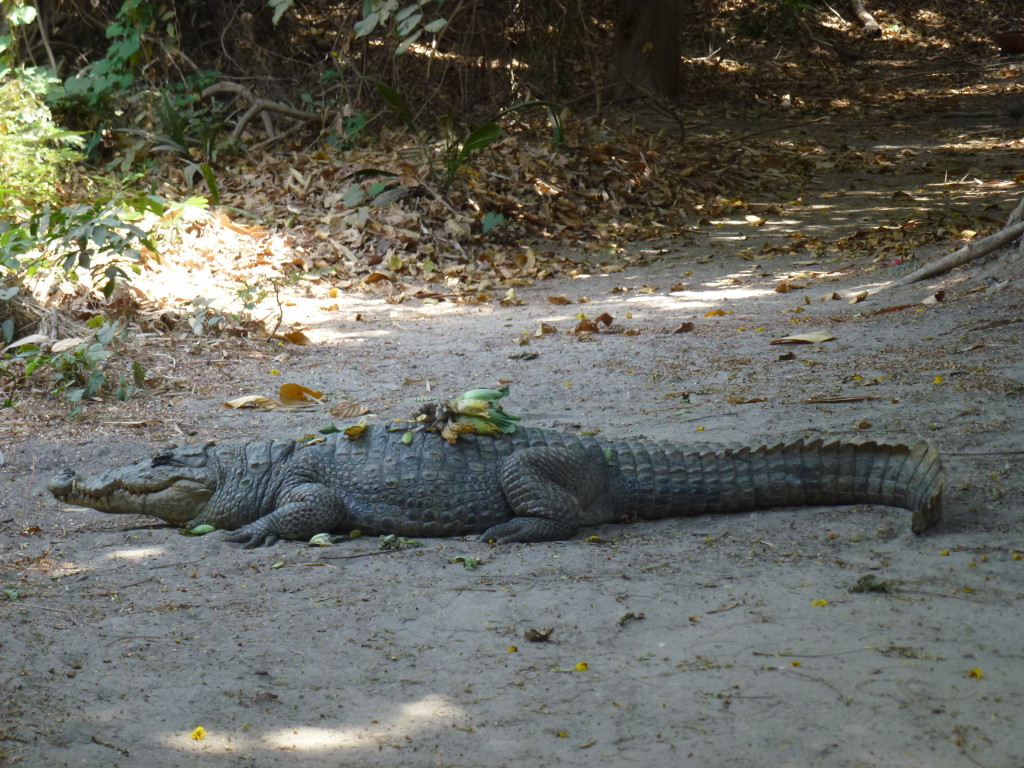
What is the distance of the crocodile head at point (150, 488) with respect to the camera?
4.54 metres

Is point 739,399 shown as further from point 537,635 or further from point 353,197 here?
point 353,197

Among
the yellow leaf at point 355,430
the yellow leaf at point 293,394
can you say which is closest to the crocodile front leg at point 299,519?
the yellow leaf at point 355,430

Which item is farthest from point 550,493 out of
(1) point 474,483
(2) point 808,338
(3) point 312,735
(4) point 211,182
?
(4) point 211,182

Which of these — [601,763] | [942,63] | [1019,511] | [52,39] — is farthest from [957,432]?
[942,63]

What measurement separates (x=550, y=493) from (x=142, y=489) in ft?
6.14

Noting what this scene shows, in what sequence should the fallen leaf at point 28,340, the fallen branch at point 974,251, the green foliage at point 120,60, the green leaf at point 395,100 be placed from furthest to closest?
the green foliage at point 120,60
the green leaf at point 395,100
the fallen branch at point 974,251
the fallen leaf at point 28,340

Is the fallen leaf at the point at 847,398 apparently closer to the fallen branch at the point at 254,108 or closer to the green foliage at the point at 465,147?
the green foliage at the point at 465,147

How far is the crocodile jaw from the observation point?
453cm

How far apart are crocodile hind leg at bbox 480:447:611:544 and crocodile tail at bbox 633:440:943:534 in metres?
0.21

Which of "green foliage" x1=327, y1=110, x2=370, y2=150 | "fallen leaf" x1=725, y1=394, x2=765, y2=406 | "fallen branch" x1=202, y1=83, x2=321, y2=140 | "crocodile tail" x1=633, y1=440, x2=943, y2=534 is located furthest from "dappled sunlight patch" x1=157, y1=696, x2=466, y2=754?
"fallen branch" x1=202, y1=83, x2=321, y2=140

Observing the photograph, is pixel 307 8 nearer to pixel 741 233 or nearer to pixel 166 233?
pixel 166 233

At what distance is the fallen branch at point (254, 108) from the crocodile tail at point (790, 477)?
896 centimetres

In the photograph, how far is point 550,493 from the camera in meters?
4.26

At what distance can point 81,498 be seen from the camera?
4535 mm
